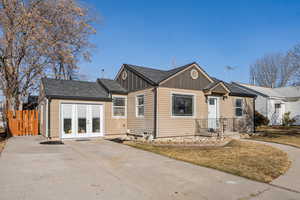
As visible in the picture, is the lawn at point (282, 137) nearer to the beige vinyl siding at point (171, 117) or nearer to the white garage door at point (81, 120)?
the beige vinyl siding at point (171, 117)

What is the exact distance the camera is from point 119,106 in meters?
14.3

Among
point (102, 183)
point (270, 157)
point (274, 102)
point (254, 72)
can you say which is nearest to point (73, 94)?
point (102, 183)

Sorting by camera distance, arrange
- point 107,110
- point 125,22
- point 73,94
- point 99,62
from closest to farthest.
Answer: point 73,94
point 107,110
point 125,22
point 99,62

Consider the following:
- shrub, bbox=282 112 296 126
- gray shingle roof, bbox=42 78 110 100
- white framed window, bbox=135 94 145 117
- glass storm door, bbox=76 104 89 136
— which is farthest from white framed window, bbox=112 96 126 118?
shrub, bbox=282 112 296 126

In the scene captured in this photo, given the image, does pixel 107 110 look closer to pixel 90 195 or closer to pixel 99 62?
pixel 90 195

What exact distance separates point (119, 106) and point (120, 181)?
979cm

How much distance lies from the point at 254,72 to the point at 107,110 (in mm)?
37166

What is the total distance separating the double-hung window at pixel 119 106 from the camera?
14.1 m

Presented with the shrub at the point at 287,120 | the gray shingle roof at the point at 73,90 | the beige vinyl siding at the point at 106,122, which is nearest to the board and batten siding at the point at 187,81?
the beige vinyl siding at the point at 106,122

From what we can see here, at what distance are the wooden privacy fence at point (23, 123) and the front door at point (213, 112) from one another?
39.1ft

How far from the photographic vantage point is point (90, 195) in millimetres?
3857

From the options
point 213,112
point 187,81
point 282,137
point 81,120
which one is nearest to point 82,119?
point 81,120

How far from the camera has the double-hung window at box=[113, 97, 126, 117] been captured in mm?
14068

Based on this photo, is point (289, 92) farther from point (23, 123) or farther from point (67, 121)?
point (23, 123)
